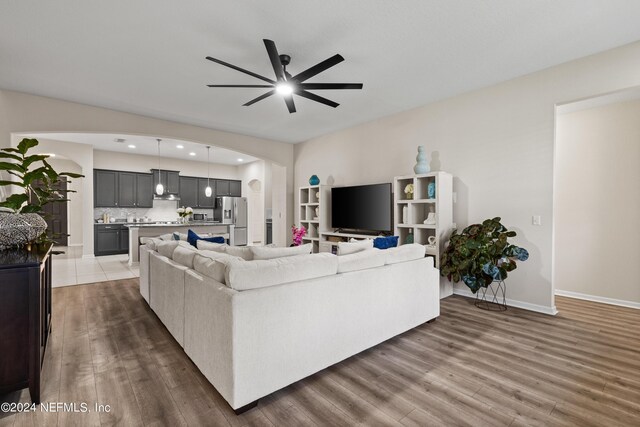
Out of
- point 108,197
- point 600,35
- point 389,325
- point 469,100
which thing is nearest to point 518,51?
point 600,35

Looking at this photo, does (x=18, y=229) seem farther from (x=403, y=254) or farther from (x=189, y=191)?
(x=189, y=191)

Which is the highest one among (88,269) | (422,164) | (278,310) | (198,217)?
(422,164)

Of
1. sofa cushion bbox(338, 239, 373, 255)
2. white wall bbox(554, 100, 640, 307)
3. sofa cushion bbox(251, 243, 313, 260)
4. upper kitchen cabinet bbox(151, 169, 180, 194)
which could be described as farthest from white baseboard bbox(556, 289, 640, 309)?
upper kitchen cabinet bbox(151, 169, 180, 194)

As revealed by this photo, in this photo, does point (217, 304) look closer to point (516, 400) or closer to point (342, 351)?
point (342, 351)

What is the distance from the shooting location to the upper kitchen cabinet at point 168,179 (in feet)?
28.7

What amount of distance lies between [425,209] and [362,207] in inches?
44.4

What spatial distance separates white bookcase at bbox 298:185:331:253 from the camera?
6.06m

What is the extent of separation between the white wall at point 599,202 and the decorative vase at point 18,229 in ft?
18.5

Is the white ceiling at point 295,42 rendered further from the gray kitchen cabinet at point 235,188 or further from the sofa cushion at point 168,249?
the gray kitchen cabinet at point 235,188

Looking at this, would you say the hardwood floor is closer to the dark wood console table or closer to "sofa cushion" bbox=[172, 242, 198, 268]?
the dark wood console table

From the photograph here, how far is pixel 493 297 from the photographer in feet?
12.9

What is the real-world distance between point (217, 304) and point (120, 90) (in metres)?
3.83

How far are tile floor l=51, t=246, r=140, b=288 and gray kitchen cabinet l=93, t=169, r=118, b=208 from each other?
56.9 inches

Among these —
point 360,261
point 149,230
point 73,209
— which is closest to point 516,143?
point 360,261
